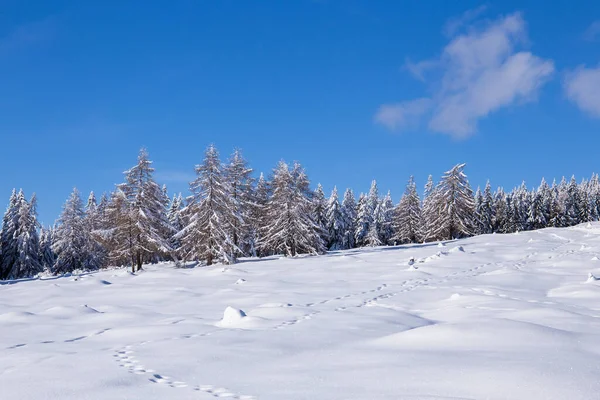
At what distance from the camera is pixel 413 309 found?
12609mm

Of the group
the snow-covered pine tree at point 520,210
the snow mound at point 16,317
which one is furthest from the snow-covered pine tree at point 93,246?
the snow-covered pine tree at point 520,210

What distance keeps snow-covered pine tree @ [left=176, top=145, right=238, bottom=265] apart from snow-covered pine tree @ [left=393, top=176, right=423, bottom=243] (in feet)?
105

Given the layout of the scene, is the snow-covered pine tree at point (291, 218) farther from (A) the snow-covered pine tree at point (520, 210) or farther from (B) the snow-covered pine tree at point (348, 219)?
(A) the snow-covered pine tree at point (520, 210)

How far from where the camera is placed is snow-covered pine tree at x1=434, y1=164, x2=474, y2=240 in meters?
52.1

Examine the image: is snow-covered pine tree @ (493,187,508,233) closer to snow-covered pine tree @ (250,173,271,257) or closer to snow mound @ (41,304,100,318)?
snow-covered pine tree @ (250,173,271,257)

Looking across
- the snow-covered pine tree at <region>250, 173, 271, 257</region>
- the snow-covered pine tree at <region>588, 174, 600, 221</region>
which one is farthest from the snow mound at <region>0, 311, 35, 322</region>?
the snow-covered pine tree at <region>588, 174, 600, 221</region>

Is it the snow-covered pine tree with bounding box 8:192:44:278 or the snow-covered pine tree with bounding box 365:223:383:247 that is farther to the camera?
the snow-covered pine tree with bounding box 365:223:383:247

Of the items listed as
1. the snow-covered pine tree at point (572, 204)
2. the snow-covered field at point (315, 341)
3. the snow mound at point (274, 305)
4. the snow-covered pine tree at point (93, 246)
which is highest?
the snow-covered pine tree at point (572, 204)

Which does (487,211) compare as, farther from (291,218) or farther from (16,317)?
(16,317)

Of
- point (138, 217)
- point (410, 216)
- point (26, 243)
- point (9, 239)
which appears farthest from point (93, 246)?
point (410, 216)

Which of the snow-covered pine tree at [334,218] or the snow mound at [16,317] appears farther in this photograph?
the snow-covered pine tree at [334,218]

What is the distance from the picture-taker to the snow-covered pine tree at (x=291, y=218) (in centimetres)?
3684

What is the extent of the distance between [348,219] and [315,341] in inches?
2284

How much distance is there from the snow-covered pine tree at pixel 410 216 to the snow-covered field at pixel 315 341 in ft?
136
